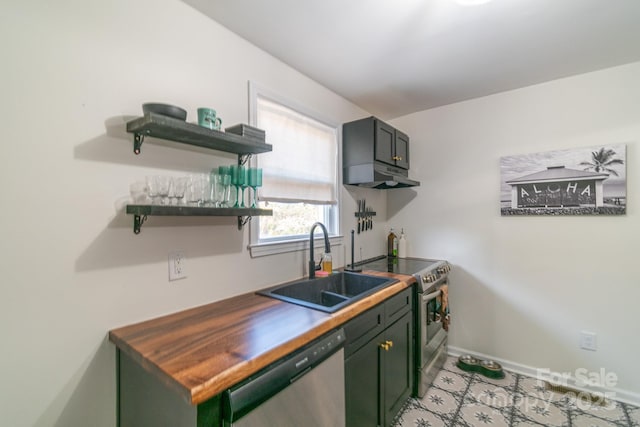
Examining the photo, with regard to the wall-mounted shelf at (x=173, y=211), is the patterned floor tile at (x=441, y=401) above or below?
below

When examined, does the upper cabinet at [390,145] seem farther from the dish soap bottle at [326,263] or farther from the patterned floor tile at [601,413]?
the patterned floor tile at [601,413]

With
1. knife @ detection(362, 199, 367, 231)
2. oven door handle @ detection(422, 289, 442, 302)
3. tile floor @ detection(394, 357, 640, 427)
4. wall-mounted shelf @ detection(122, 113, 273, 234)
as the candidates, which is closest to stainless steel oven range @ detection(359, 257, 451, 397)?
oven door handle @ detection(422, 289, 442, 302)

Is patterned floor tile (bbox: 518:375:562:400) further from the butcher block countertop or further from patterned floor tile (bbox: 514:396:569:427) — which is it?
the butcher block countertop

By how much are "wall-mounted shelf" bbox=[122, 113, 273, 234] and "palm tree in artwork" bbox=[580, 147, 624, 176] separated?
2.44 m

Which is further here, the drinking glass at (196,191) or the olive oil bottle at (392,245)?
the olive oil bottle at (392,245)

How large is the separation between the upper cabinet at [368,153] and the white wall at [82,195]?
133 cm

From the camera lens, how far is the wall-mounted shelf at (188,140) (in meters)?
1.11

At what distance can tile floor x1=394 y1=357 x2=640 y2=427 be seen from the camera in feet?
5.96

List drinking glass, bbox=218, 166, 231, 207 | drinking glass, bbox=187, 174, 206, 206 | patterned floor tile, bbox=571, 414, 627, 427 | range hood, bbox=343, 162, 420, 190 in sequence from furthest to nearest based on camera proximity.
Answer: range hood, bbox=343, 162, 420, 190 → patterned floor tile, bbox=571, 414, 627, 427 → drinking glass, bbox=218, 166, 231, 207 → drinking glass, bbox=187, 174, 206, 206

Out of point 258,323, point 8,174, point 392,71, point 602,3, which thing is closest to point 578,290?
point 602,3

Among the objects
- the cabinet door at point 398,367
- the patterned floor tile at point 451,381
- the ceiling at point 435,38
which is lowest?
the patterned floor tile at point 451,381

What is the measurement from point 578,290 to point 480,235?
2.57 feet

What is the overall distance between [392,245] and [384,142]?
1.15 m

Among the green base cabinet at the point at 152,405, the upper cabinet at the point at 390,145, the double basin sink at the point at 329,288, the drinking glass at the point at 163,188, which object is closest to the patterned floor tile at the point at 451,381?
the double basin sink at the point at 329,288
